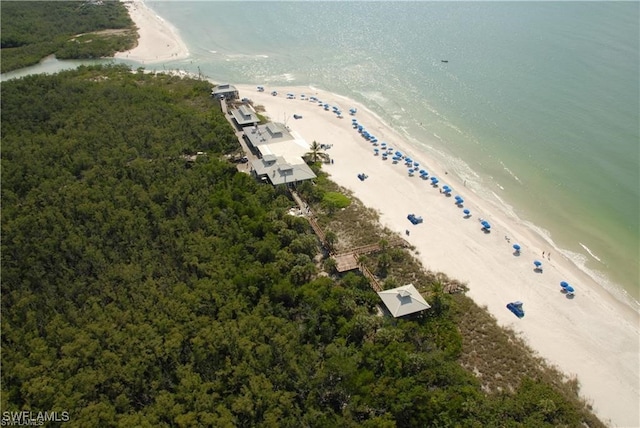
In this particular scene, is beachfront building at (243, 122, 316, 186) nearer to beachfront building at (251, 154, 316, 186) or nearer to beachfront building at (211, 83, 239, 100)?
beachfront building at (251, 154, 316, 186)

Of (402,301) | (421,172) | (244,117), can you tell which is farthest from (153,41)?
(402,301)

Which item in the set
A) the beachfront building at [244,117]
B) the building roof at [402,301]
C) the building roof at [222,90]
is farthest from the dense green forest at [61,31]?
the building roof at [402,301]

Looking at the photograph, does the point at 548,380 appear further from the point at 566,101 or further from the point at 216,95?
the point at 216,95

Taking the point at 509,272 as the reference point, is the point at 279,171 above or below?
above

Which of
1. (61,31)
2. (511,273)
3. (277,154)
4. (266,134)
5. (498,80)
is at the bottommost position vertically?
(511,273)

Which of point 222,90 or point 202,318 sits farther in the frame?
point 222,90

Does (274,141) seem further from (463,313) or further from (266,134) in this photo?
(463,313)

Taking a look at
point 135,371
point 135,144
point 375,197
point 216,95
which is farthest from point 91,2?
point 135,371
